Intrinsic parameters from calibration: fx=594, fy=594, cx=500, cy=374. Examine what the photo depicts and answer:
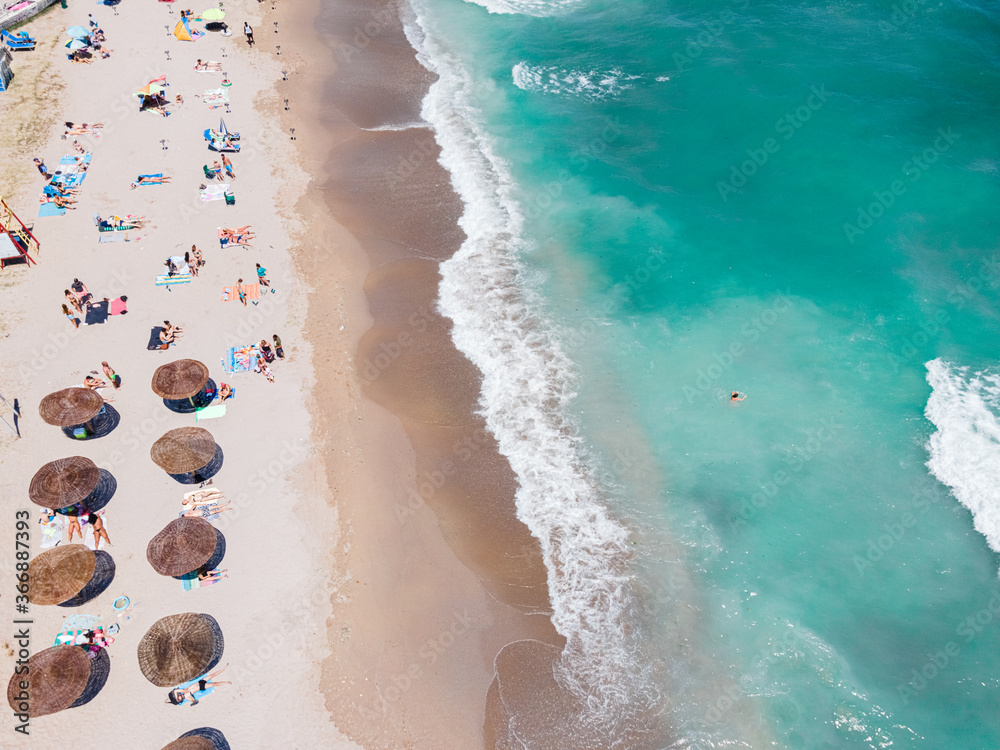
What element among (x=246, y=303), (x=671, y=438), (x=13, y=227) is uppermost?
(x=13, y=227)

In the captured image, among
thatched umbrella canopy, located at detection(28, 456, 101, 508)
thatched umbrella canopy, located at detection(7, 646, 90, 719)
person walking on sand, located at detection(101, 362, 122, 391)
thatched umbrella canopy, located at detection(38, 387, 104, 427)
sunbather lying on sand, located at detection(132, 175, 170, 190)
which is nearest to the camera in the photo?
thatched umbrella canopy, located at detection(7, 646, 90, 719)

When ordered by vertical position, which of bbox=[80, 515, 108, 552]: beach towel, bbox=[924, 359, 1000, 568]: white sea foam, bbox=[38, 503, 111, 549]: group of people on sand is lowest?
bbox=[924, 359, 1000, 568]: white sea foam

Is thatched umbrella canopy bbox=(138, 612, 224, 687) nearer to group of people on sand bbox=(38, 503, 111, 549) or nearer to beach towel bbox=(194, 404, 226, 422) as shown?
group of people on sand bbox=(38, 503, 111, 549)

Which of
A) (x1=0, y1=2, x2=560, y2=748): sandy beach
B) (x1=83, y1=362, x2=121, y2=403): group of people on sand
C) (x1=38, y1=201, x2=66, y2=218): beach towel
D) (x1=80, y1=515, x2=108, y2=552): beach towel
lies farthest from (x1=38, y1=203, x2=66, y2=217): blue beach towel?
(x1=80, y1=515, x2=108, y2=552): beach towel

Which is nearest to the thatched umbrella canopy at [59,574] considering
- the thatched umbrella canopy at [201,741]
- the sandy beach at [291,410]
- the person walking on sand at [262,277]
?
the sandy beach at [291,410]

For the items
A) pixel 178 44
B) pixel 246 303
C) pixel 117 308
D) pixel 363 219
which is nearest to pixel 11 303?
pixel 117 308

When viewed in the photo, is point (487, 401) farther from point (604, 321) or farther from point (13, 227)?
point (13, 227)

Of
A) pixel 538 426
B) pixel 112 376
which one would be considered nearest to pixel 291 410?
pixel 112 376
